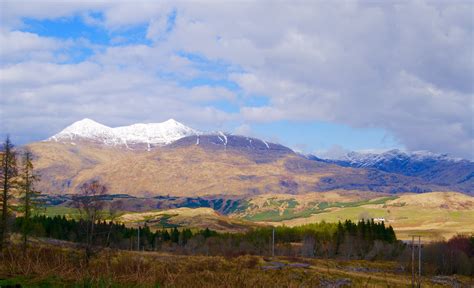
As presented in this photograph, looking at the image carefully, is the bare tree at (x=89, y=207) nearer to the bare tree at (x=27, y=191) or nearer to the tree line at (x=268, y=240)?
the bare tree at (x=27, y=191)

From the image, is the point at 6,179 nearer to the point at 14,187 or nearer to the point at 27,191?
the point at 14,187

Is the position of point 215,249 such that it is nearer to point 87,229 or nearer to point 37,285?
point 87,229

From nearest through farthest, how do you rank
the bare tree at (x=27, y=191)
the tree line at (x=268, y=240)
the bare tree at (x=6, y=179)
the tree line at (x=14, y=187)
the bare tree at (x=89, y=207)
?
the bare tree at (x=6, y=179)
the tree line at (x=14, y=187)
the bare tree at (x=89, y=207)
the bare tree at (x=27, y=191)
the tree line at (x=268, y=240)

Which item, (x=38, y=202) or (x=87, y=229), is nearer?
(x=87, y=229)

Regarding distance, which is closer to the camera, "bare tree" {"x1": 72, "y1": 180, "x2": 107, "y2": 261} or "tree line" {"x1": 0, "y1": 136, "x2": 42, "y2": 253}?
"tree line" {"x1": 0, "y1": 136, "x2": 42, "y2": 253}

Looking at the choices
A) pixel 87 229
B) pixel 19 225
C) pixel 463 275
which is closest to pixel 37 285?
pixel 87 229

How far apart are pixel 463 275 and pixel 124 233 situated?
10032cm

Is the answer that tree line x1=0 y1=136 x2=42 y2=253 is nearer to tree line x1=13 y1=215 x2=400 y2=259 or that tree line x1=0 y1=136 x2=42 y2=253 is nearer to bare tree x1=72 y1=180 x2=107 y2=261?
bare tree x1=72 y1=180 x2=107 y2=261

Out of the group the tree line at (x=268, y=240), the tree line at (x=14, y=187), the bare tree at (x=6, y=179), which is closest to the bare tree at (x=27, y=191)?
the tree line at (x=14, y=187)

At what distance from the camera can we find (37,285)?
19.5 m

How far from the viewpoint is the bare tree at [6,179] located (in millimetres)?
63031

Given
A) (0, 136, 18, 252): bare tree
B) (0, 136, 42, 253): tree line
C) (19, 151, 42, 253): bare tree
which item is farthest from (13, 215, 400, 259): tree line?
(0, 136, 18, 252): bare tree

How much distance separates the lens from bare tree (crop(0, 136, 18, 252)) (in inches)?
2482

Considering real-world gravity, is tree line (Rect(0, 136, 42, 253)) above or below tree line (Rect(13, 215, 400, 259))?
above
